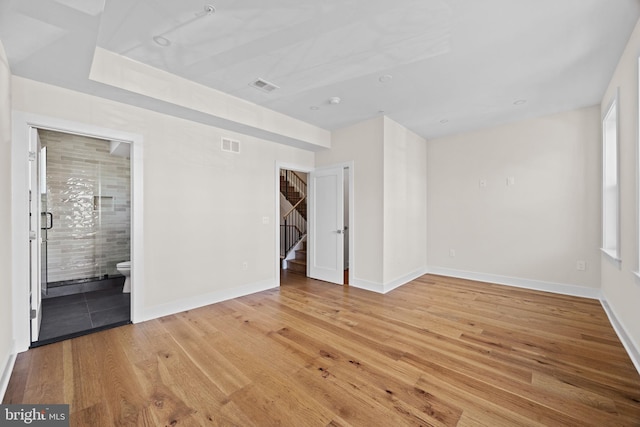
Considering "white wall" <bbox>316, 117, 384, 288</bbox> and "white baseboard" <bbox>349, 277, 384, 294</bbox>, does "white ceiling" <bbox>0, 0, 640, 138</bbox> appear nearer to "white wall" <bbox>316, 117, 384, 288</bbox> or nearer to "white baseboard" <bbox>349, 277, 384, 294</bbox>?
"white wall" <bbox>316, 117, 384, 288</bbox>

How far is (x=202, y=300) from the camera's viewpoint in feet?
11.9

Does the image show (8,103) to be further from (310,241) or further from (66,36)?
(310,241)

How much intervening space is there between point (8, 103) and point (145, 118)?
1081 mm

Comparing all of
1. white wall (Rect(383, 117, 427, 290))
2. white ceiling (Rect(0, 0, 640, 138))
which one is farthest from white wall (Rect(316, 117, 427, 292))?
white ceiling (Rect(0, 0, 640, 138))

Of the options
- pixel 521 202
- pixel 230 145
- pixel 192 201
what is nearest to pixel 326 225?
pixel 230 145

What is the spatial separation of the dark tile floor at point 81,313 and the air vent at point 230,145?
251 cm

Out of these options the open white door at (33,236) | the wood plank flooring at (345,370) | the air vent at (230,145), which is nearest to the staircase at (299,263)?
the wood plank flooring at (345,370)

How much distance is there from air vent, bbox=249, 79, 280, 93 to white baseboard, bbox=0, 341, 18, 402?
329 centimetres

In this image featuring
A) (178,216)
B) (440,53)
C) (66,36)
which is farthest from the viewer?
(178,216)

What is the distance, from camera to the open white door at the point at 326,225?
4844 millimetres

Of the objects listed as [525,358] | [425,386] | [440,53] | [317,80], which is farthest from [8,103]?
[525,358]

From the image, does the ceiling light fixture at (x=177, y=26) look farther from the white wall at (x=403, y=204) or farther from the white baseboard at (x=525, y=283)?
the white baseboard at (x=525, y=283)

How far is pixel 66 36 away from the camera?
188 cm

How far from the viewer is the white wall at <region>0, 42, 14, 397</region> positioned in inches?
78.9
